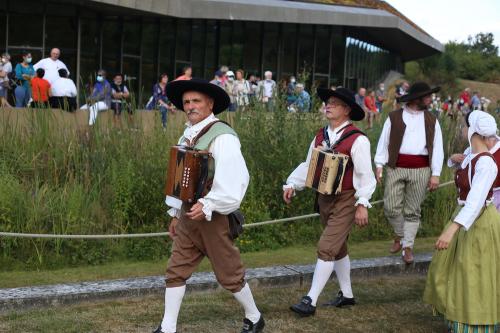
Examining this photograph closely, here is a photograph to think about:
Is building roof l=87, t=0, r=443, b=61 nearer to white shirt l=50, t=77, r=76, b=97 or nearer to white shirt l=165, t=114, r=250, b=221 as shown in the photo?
white shirt l=50, t=77, r=76, b=97

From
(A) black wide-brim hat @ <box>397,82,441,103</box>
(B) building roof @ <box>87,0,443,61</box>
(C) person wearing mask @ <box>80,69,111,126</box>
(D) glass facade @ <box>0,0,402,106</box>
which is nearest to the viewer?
(A) black wide-brim hat @ <box>397,82,441,103</box>

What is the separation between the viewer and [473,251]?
5.36 m

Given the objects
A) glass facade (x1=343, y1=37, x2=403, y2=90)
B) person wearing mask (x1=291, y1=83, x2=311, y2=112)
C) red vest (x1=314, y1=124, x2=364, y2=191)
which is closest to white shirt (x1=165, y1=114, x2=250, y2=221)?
red vest (x1=314, y1=124, x2=364, y2=191)

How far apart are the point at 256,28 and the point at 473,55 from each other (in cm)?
4892

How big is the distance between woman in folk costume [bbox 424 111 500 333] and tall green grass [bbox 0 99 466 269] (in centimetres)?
313

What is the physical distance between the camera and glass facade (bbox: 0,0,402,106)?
71.0 ft

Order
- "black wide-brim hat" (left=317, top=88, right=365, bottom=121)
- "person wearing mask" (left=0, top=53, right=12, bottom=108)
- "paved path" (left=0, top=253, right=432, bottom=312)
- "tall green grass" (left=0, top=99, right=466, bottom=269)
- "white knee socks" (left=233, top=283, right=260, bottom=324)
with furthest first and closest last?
"person wearing mask" (left=0, top=53, right=12, bottom=108), "tall green grass" (left=0, top=99, right=466, bottom=269), "black wide-brim hat" (left=317, top=88, right=365, bottom=121), "paved path" (left=0, top=253, right=432, bottom=312), "white knee socks" (left=233, top=283, right=260, bottom=324)

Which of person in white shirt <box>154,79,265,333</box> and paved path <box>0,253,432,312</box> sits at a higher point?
person in white shirt <box>154,79,265,333</box>

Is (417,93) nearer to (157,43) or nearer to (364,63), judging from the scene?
(157,43)

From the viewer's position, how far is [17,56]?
2097 cm

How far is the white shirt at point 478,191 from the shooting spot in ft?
17.2

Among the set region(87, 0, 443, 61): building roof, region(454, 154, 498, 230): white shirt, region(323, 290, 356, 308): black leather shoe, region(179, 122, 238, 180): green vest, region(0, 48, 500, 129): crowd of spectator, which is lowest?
region(323, 290, 356, 308): black leather shoe

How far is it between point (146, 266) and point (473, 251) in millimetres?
3190

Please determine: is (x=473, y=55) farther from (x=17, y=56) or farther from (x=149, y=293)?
(x=149, y=293)
